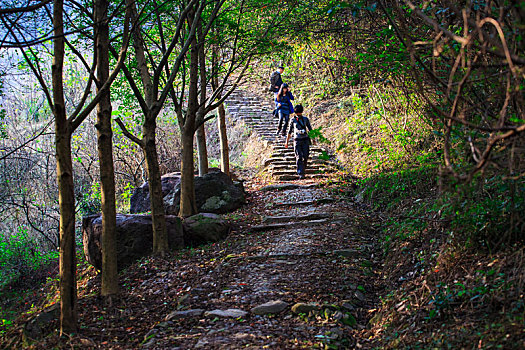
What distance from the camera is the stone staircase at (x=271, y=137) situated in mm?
12188

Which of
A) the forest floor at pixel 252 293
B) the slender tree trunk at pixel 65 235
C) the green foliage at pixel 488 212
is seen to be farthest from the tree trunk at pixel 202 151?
the green foliage at pixel 488 212

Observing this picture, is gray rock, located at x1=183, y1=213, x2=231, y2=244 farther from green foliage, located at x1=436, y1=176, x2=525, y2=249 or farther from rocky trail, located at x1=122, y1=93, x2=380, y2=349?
green foliage, located at x1=436, y1=176, x2=525, y2=249

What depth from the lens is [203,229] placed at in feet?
24.3

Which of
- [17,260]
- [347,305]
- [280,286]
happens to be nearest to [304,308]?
[347,305]

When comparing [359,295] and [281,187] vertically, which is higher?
[281,187]

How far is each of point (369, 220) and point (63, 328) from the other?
16.7 feet

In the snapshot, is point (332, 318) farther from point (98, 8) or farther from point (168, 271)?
point (98, 8)

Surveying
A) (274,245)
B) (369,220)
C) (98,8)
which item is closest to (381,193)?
(369,220)

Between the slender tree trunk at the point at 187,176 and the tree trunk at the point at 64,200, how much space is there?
3.96m

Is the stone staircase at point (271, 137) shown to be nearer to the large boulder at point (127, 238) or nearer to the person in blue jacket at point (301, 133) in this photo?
the person in blue jacket at point (301, 133)

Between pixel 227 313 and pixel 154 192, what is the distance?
2718 mm

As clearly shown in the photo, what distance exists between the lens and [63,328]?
163 inches

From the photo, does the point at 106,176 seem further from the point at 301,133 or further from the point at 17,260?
the point at 17,260

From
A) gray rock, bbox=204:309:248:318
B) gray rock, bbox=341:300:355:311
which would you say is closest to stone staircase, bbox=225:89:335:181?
gray rock, bbox=341:300:355:311
